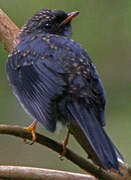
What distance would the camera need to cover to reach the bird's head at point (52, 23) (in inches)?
204

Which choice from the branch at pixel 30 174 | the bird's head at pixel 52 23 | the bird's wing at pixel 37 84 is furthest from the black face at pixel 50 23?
the branch at pixel 30 174

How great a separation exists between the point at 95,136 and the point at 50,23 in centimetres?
129

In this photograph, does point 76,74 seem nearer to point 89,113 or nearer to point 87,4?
point 89,113

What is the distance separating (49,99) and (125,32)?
2040 mm

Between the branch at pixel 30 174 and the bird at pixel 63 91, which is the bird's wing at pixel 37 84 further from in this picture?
the branch at pixel 30 174

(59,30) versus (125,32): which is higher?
(59,30)

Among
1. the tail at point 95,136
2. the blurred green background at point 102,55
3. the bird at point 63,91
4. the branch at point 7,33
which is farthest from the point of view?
the blurred green background at point 102,55

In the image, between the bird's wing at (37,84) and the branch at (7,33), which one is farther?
the branch at (7,33)

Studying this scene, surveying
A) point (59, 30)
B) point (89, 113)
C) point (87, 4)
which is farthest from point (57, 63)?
point (87, 4)

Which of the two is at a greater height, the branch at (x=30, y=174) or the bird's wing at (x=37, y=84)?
the bird's wing at (x=37, y=84)

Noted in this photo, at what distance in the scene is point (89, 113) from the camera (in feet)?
14.3

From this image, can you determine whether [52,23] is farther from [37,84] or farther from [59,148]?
[59,148]

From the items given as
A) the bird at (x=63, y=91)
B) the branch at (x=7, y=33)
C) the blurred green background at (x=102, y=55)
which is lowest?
the blurred green background at (x=102, y=55)

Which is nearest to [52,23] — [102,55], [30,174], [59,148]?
[59,148]
